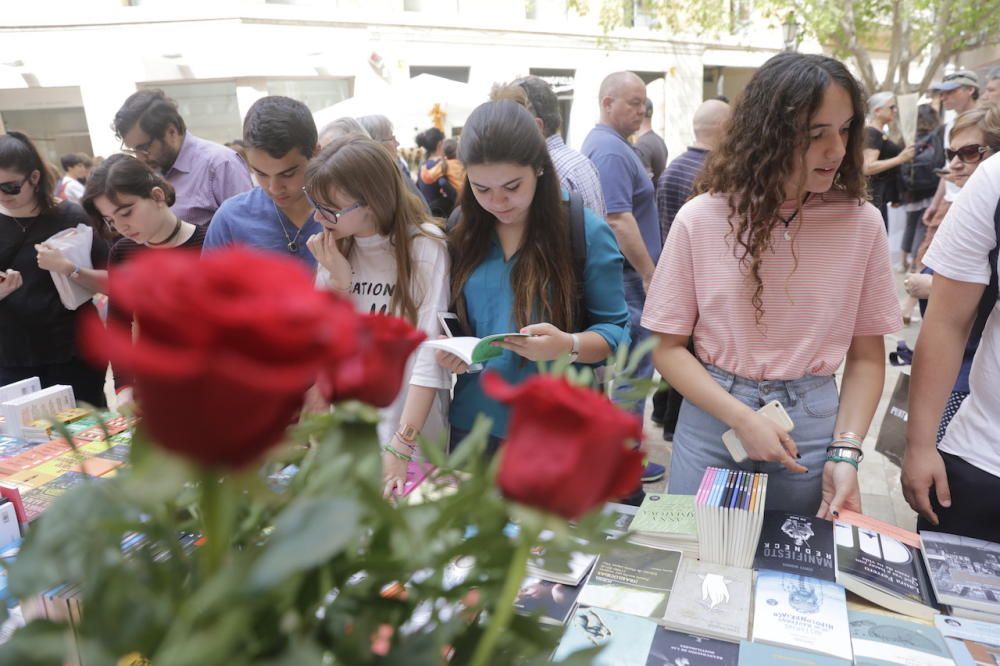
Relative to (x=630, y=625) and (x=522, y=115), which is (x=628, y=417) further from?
(x=522, y=115)

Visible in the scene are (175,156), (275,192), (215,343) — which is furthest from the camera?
(175,156)

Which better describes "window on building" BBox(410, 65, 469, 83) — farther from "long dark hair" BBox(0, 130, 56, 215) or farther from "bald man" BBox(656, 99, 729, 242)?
"long dark hair" BBox(0, 130, 56, 215)

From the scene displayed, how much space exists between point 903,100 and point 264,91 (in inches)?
348

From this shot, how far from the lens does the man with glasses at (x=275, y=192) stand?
1.91 m

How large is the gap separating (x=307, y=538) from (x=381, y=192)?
57.9 inches

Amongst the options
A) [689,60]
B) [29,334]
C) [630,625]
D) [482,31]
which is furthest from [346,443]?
[689,60]

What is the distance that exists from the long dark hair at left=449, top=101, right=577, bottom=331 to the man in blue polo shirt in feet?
4.67

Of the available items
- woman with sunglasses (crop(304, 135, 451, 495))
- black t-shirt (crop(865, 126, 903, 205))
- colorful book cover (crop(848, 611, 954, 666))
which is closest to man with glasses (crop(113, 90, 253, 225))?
woman with sunglasses (crop(304, 135, 451, 495))

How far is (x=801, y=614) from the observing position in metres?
1.09

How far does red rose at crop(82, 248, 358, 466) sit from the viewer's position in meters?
0.27

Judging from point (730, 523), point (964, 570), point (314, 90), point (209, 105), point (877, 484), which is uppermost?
point (314, 90)

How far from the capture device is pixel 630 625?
107cm

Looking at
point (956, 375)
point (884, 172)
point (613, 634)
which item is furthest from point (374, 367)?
point (884, 172)

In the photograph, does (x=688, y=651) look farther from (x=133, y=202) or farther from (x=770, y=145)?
(x=133, y=202)
